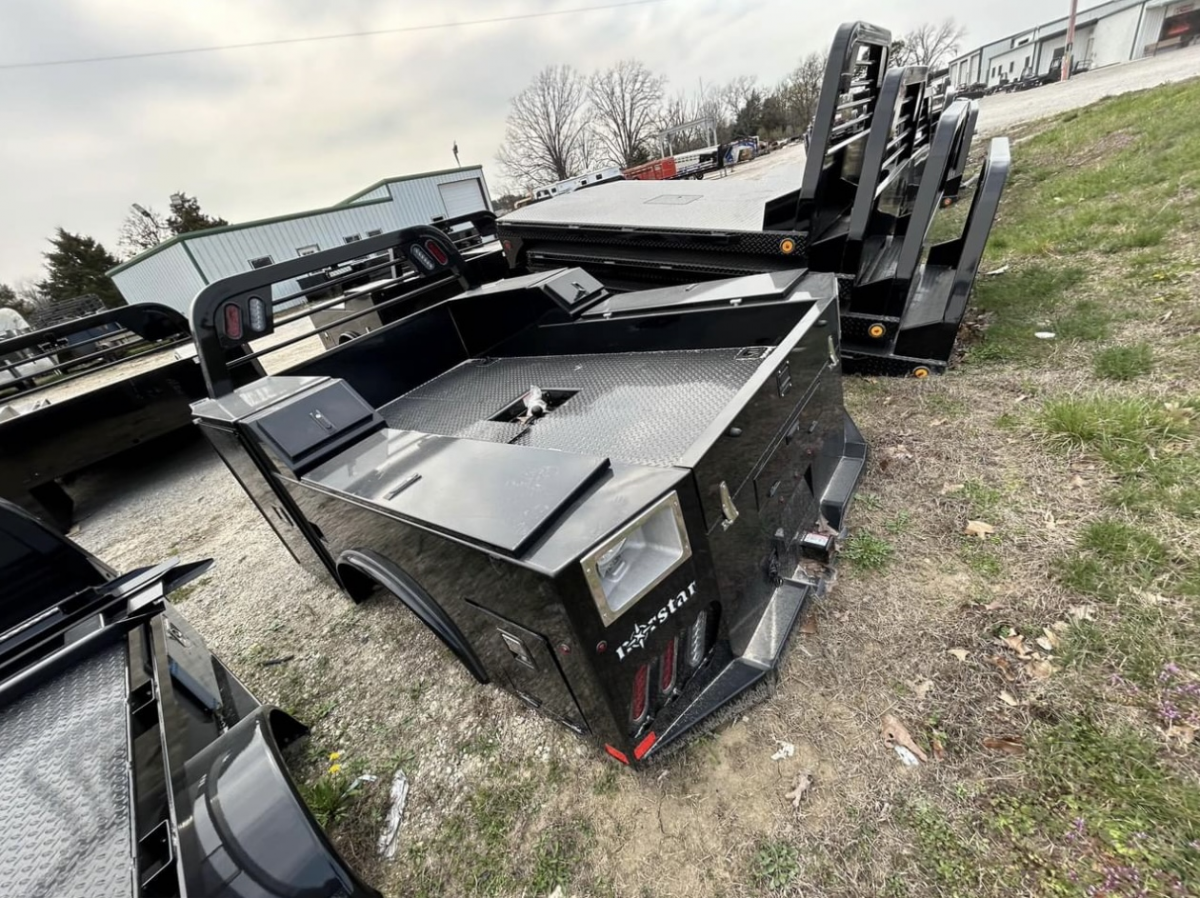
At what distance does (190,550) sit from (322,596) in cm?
183

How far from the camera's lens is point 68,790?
103 centimetres

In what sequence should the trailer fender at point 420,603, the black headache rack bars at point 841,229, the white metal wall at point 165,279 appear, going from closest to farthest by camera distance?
the trailer fender at point 420,603, the black headache rack bars at point 841,229, the white metal wall at point 165,279

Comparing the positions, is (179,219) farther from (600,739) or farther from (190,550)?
(600,739)

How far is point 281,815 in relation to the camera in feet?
4.03

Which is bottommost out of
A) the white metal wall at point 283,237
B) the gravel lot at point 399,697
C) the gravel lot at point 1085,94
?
the gravel lot at point 1085,94

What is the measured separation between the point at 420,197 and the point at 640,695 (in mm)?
29885

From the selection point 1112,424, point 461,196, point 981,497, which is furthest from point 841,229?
point 461,196

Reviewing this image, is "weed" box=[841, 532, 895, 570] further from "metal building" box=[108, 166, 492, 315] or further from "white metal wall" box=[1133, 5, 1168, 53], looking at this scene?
"white metal wall" box=[1133, 5, 1168, 53]

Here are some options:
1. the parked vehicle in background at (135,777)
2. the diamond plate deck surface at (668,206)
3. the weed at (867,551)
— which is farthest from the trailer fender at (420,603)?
the diamond plate deck surface at (668,206)

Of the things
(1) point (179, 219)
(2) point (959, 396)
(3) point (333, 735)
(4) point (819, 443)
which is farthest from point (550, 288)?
(1) point (179, 219)

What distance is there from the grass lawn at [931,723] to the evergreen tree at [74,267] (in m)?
52.5

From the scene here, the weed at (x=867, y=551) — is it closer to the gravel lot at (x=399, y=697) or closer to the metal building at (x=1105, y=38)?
the gravel lot at (x=399, y=697)

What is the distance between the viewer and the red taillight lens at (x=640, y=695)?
141 centimetres

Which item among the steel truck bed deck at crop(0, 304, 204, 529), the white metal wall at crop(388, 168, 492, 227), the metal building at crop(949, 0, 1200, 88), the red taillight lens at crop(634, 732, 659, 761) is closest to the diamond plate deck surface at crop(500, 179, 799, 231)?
the red taillight lens at crop(634, 732, 659, 761)
